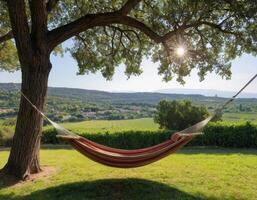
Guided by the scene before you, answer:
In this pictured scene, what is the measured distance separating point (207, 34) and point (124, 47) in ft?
8.35

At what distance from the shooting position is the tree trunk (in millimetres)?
6680

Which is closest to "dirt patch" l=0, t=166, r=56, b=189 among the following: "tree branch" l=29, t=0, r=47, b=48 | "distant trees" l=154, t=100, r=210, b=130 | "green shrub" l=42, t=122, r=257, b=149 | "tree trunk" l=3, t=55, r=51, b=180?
"tree trunk" l=3, t=55, r=51, b=180

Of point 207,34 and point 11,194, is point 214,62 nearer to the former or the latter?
point 207,34

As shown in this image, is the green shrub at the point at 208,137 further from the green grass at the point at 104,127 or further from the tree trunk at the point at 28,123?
the tree trunk at the point at 28,123

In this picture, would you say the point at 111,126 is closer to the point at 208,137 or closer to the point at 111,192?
the point at 208,137

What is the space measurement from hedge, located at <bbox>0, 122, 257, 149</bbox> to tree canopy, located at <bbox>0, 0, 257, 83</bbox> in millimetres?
4236

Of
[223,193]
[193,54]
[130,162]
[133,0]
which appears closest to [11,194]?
Result: [130,162]

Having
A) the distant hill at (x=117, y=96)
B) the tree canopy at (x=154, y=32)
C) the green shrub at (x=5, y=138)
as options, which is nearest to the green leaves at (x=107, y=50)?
the tree canopy at (x=154, y=32)

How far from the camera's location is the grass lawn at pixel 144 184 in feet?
18.9

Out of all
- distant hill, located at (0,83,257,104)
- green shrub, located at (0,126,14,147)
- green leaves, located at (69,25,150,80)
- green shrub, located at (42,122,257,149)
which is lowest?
green shrub, located at (0,126,14,147)

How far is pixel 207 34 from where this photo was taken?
9.50 meters

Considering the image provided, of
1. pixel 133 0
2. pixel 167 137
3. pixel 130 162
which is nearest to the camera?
pixel 130 162

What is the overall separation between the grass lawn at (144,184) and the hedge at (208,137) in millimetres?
5692

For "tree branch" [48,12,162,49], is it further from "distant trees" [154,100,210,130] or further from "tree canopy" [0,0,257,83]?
"distant trees" [154,100,210,130]
